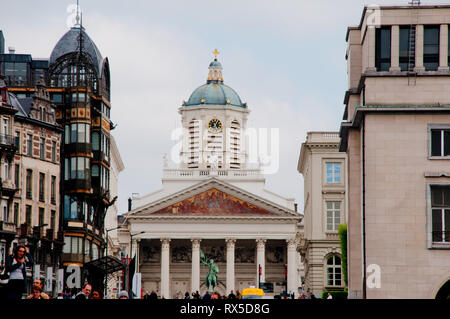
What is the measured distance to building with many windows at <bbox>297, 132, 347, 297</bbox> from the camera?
108m

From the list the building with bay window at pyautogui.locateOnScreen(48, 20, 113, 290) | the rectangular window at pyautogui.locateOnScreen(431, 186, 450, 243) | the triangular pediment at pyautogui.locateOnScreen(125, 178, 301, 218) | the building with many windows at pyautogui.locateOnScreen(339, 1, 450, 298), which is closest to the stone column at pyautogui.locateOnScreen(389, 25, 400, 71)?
the building with many windows at pyautogui.locateOnScreen(339, 1, 450, 298)

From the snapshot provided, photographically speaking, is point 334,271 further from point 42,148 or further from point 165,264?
point 165,264

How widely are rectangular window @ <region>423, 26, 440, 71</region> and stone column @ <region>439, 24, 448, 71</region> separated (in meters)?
0.25

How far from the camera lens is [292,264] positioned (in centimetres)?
15338

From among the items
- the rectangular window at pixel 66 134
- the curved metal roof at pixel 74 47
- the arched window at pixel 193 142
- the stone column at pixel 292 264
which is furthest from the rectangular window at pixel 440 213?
the arched window at pixel 193 142

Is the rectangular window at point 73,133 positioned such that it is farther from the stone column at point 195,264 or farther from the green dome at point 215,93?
the green dome at point 215,93

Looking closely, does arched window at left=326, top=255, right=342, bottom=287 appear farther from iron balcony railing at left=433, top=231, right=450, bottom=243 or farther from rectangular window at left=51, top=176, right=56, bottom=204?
iron balcony railing at left=433, top=231, right=450, bottom=243

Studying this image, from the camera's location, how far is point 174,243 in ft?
517

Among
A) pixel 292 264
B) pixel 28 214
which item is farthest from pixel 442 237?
pixel 292 264

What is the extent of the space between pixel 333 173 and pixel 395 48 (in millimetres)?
58602

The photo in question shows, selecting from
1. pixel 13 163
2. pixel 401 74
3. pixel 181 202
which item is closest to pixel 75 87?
pixel 13 163

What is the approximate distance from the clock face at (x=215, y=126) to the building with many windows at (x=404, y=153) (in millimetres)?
131981
